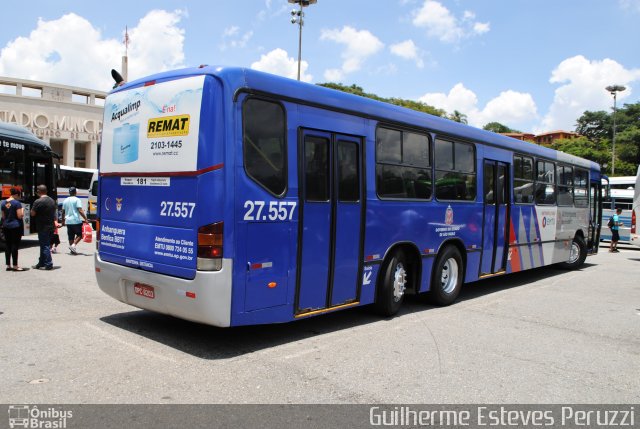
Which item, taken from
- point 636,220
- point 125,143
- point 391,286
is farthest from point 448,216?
point 636,220

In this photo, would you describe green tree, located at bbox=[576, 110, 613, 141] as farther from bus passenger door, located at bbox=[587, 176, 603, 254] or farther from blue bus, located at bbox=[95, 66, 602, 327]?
blue bus, located at bbox=[95, 66, 602, 327]

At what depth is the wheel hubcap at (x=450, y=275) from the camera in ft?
27.9

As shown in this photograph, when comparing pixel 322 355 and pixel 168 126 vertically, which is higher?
pixel 168 126

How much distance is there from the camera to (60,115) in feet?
180

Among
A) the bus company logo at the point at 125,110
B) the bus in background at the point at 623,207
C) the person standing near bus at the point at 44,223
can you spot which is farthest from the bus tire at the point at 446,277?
the bus in background at the point at 623,207

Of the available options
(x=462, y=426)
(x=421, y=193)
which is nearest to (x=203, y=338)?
(x=462, y=426)

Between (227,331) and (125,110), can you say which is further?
(227,331)

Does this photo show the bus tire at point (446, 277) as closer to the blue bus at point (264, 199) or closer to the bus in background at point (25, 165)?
the blue bus at point (264, 199)

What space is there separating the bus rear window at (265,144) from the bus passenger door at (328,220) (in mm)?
317

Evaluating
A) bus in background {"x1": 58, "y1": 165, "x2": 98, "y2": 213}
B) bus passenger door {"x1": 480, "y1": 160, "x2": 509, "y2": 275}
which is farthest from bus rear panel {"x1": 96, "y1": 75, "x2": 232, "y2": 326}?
bus in background {"x1": 58, "y1": 165, "x2": 98, "y2": 213}

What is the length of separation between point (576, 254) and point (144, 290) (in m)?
12.0

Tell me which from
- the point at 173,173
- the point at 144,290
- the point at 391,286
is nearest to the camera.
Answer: the point at 173,173

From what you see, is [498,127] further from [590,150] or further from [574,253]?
[574,253]

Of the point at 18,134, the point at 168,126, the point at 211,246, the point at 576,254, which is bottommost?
the point at 576,254
